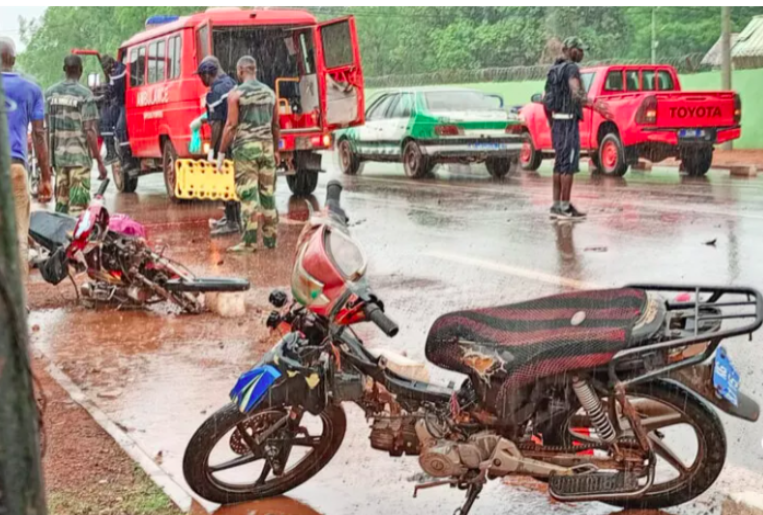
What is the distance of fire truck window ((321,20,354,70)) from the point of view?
49.8ft

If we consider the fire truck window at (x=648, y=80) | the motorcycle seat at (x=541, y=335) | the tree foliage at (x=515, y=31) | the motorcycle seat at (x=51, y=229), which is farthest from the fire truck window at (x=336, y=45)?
the tree foliage at (x=515, y=31)

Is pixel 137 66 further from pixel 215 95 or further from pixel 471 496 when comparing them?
pixel 471 496

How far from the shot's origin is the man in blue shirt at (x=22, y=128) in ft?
21.6

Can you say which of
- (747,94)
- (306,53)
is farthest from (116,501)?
(747,94)

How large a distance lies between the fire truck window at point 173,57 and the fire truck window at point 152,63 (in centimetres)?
64

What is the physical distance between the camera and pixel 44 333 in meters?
7.55

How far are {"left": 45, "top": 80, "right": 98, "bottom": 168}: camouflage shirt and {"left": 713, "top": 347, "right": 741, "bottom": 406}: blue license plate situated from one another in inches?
358

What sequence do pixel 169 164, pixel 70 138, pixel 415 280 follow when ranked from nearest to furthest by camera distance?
pixel 415 280 < pixel 70 138 < pixel 169 164

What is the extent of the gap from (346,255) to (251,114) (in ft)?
22.4

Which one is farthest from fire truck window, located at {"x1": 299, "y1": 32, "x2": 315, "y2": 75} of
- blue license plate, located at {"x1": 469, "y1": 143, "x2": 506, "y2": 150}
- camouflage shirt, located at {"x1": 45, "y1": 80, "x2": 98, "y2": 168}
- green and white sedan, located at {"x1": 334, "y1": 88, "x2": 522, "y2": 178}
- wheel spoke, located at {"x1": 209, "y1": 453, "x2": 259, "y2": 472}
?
wheel spoke, located at {"x1": 209, "y1": 453, "x2": 259, "y2": 472}

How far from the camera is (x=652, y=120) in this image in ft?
55.5

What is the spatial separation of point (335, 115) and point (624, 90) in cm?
579

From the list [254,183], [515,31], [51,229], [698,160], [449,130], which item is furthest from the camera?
[515,31]

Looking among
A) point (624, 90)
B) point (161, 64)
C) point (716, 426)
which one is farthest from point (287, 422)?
point (624, 90)
